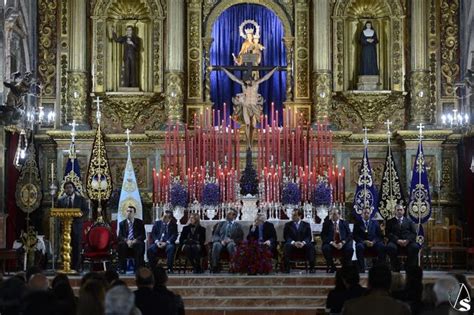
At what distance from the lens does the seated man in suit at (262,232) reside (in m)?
17.0

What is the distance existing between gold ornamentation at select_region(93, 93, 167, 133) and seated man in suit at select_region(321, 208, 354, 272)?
5.60m

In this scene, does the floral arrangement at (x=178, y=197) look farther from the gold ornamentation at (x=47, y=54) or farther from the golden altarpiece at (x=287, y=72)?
the gold ornamentation at (x=47, y=54)

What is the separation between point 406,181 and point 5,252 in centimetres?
840

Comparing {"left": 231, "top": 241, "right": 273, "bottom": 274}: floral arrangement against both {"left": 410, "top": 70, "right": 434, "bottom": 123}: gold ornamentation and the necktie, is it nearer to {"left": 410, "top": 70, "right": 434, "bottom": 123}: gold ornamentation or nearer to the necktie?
the necktie

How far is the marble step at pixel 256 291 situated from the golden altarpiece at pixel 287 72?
608 centimetres

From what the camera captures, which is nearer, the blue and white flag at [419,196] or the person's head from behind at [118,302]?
the person's head from behind at [118,302]

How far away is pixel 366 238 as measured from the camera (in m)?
17.0

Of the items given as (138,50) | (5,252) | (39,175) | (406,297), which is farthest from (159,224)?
(406,297)

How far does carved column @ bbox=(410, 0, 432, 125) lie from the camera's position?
21.0 metres

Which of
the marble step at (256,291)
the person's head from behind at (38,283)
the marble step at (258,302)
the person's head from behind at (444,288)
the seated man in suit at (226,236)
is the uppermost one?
the person's head from behind at (444,288)

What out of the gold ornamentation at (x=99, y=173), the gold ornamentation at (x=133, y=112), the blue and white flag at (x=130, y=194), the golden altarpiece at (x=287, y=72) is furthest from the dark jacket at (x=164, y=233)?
the gold ornamentation at (x=133, y=112)

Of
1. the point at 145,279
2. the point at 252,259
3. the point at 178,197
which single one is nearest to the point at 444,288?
the point at 145,279

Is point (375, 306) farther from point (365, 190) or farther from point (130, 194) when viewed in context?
point (130, 194)

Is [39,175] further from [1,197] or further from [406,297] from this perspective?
[406,297]
